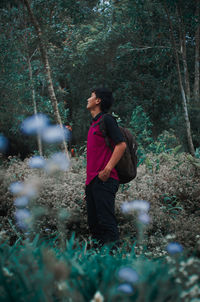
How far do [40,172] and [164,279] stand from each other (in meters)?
4.97

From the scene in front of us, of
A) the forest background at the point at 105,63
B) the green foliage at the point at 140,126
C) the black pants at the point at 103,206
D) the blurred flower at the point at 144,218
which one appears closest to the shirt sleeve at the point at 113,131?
the black pants at the point at 103,206

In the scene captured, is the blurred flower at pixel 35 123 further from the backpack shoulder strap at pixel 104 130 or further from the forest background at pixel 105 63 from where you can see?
the backpack shoulder strap at pixel 104 130

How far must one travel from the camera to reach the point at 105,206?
3.17 meters

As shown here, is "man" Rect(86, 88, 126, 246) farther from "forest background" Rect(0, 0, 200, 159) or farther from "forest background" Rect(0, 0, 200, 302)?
"forest background" Rect(0, 0, 200, 159)

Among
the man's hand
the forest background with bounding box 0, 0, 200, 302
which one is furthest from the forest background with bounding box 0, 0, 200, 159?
the man's hand

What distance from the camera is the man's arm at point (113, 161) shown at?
9.95ft

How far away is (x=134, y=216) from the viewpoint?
13.8 feet

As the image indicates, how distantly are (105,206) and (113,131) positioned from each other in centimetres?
66

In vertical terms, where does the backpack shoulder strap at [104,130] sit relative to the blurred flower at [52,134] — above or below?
above

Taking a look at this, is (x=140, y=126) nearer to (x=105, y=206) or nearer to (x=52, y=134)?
(x=52, y=134)

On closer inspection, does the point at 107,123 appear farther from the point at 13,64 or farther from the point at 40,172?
the point at 13,64

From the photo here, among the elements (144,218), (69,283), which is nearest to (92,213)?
(144,218)

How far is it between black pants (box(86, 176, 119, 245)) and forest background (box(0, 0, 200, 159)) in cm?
751

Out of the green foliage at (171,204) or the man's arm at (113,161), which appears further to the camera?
the green foliage at (171,204)
